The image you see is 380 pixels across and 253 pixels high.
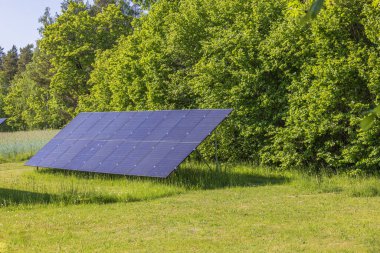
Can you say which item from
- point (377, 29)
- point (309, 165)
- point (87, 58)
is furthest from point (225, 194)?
point (87, 58)

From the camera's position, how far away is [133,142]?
16906mm

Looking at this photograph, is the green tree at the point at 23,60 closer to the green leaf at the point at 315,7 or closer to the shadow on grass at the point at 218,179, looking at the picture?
the shadow on grass at the point at 218,179

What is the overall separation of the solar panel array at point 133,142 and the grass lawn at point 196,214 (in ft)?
1.71

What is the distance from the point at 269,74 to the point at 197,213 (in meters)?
8.19

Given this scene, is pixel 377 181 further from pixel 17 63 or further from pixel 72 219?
pixel 17 63

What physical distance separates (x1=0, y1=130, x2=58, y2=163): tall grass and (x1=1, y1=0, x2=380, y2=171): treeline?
13.9 ft

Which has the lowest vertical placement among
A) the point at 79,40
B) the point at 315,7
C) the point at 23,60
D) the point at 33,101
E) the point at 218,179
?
the point at 218,179

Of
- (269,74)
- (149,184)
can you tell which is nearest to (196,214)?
(149,184)

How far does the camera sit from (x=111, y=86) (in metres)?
26.8

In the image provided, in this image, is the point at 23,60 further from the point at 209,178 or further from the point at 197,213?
the point at 197,213

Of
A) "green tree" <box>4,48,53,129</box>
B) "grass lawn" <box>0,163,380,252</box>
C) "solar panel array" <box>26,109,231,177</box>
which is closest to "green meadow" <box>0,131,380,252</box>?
"grass lawn" <box>0,163,380,252</box>

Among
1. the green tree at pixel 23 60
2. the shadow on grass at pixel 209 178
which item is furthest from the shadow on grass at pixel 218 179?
the green tree at pixel 23 60

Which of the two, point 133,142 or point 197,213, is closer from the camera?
point 197,213

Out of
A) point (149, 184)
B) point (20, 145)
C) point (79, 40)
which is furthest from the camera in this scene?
point (79, 40)
